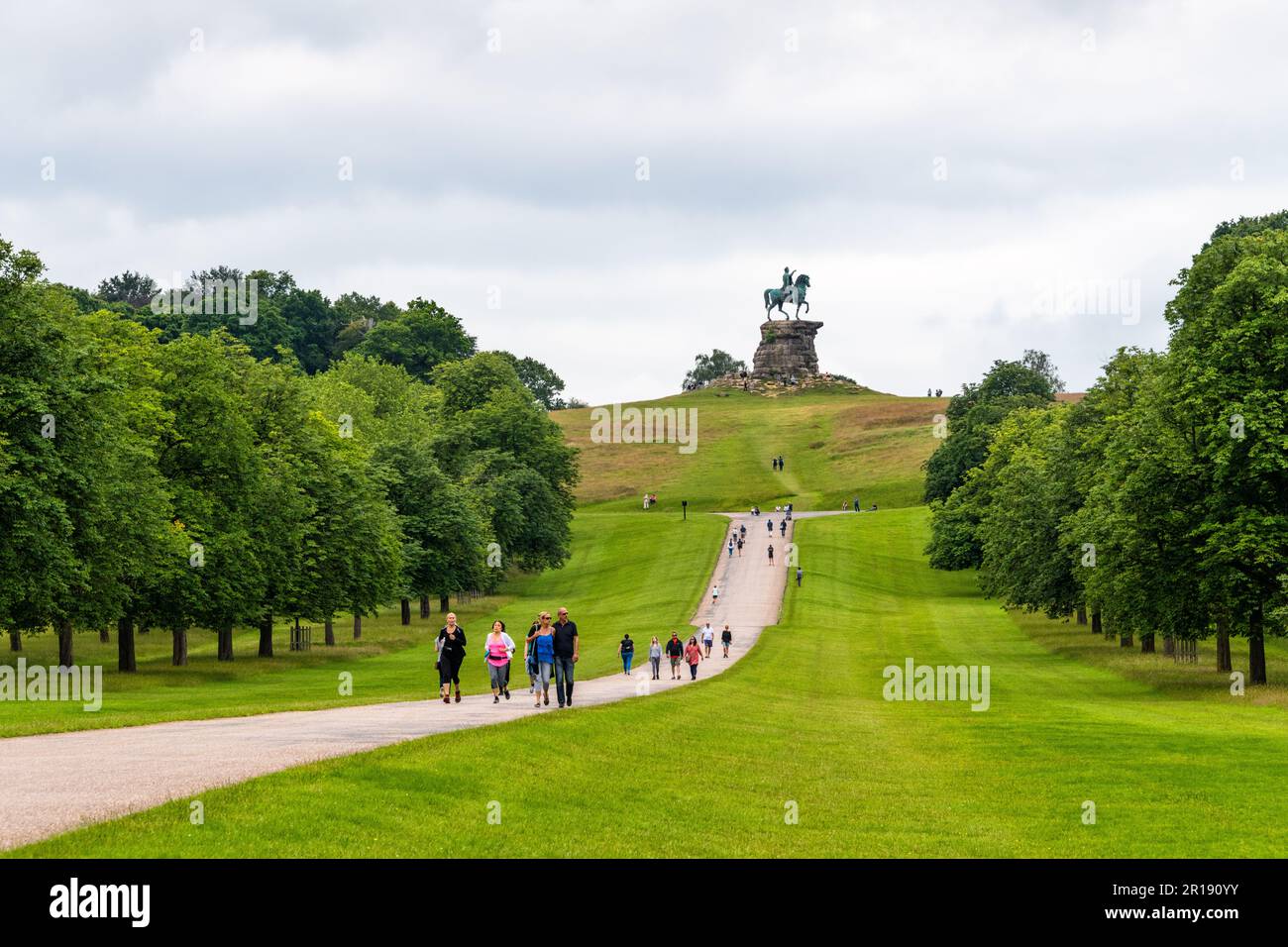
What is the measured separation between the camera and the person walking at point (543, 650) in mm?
33250

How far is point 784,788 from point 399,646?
5296cm

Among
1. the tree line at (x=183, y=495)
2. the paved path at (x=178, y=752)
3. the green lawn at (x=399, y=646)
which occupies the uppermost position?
the tree line at (x=183, y=495)

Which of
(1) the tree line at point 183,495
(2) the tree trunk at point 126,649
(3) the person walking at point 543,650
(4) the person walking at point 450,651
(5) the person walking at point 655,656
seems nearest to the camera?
(3) the person walking at point 543,650

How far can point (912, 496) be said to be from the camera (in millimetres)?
151375

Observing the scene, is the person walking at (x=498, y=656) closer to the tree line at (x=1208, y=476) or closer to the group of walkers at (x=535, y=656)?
the group of walkers at (x=535, y=656)

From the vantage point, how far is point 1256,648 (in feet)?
160

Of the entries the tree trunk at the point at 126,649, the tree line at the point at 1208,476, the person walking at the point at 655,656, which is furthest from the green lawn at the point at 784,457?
the tree trunk at the point at 126,649

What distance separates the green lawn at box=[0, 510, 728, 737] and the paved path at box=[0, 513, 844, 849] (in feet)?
8.07

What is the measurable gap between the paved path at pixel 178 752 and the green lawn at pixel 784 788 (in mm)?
831

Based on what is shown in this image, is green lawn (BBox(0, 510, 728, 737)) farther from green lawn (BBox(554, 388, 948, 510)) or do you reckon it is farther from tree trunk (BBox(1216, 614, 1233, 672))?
tree trunk (BBox(1216, 614, 1233, 672))

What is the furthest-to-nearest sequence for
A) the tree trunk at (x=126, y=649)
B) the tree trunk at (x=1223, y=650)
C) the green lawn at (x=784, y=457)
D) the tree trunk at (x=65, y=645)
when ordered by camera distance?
1. the green lawn at (x=784, y=457)
2. the tree trunk at (x=126, y=649)
3. the tree trunk at (x=65, y=645)
4. the tree trunk at (x=1223, y=650)

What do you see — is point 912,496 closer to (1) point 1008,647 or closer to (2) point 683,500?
(2) point 683,500

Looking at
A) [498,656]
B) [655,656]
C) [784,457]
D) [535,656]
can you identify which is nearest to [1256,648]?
[655,656]

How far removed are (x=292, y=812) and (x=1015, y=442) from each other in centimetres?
9158
